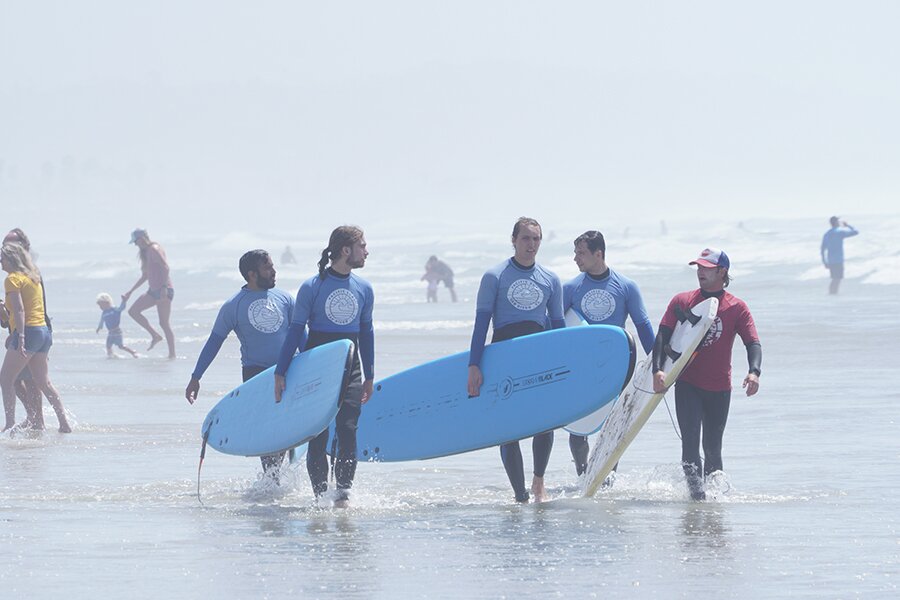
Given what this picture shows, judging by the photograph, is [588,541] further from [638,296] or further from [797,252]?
[797,252]

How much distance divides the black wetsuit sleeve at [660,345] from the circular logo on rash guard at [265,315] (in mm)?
1992

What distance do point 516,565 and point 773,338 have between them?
48.2 feet

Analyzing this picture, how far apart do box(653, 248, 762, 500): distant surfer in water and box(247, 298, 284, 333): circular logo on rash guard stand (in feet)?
6.57

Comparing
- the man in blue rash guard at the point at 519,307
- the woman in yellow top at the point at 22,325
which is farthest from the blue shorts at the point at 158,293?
the man in blue rash guard at the point at 519,307

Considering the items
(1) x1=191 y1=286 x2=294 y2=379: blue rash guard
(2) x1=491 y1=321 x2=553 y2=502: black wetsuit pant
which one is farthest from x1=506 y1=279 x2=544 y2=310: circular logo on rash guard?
(1) x1=191 y1=286 x2=294 y2=379: blue rash guard

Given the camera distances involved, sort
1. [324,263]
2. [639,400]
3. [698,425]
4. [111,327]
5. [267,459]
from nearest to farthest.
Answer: [324,263] < [698,425] < [639,400] < [267,459] < [111,327]

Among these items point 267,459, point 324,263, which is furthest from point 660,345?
point 267,459

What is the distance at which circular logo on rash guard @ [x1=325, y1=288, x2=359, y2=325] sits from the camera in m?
7.83

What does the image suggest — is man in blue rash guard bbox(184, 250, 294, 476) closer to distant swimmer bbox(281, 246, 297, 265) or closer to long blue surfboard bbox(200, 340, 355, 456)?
long blue surfboard bbox(200, 340, 355, 456)

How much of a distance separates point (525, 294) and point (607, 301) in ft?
2.61

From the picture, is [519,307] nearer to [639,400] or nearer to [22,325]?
[639,400]

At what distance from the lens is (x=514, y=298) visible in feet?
26.3

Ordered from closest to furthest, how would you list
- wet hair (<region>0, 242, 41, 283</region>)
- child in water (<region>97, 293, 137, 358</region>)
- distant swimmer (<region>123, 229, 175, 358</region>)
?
wet hair (<region>0, 242, 41, 283</region>) → distant swimmer (<region>123, 229, 175, 358</region>) → child in water (<region>97, 293, 137, 358</region>)

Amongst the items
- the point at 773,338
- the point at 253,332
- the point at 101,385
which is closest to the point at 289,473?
the point at 253,332
